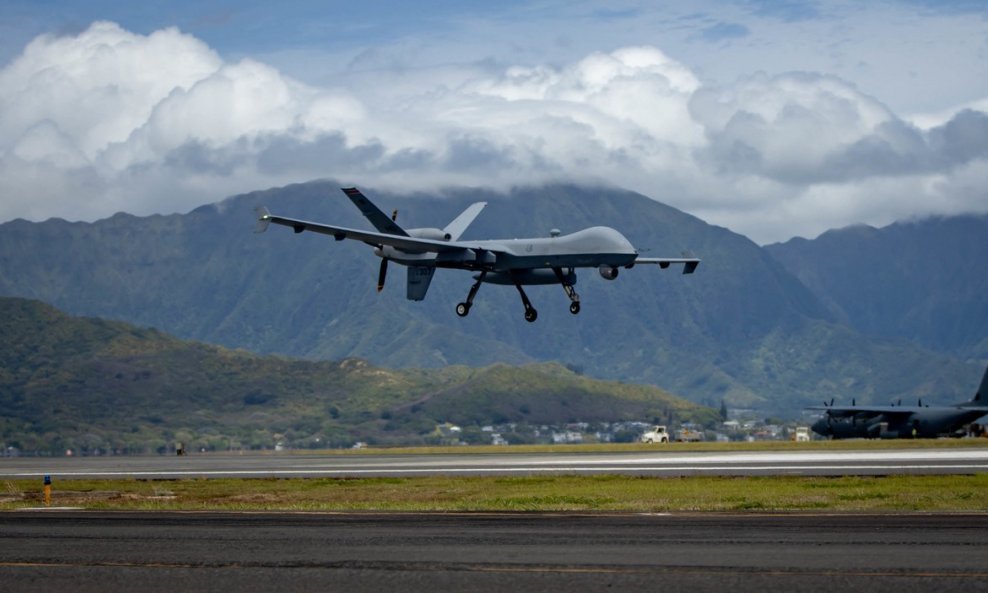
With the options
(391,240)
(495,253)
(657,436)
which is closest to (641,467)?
(495,253)

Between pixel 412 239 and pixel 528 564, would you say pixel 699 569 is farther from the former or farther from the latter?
pixel 412 239

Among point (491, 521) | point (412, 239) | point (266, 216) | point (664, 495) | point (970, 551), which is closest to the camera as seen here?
point (970, 551)

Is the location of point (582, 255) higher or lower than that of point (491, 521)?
higher

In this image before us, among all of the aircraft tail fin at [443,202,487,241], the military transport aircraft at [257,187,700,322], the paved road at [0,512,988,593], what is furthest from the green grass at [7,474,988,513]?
the aircraft tail fin at [443,202,487,241]

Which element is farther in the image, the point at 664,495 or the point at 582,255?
the point at 582,255

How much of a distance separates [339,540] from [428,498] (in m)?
15.5

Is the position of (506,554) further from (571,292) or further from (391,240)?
(391,240)

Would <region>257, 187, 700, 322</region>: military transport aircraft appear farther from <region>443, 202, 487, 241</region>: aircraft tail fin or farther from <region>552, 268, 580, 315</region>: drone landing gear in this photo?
<region>443, 202, 487, 241</region>: aircraft tail fin

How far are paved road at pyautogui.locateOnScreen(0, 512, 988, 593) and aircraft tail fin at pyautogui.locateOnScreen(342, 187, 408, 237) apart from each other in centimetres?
3548

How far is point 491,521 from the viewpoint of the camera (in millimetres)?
32250

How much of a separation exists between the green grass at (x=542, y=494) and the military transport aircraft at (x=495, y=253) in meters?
15.7

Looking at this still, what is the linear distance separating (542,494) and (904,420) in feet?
Result: 223

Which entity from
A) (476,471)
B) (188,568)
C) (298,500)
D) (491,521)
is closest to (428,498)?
(298,500)

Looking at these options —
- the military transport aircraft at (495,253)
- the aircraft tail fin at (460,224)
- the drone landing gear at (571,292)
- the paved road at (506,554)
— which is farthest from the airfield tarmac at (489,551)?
the aircraft tail fin at (460,224)
